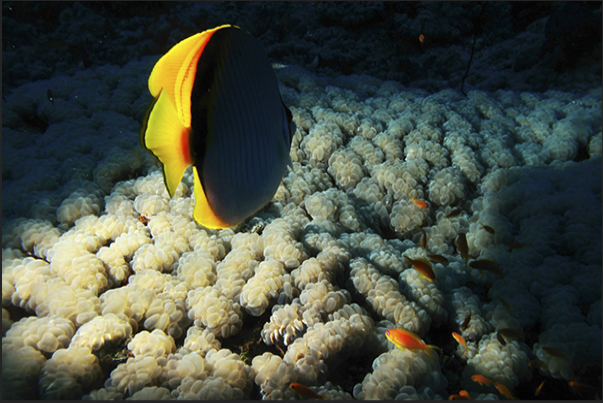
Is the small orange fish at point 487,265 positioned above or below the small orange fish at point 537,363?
above

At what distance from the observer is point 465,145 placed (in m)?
2.32

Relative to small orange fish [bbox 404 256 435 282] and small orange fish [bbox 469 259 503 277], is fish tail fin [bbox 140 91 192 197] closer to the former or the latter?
small orange fish [bbox 404 256 435 282]

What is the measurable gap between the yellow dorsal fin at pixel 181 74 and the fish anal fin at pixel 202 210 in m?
0.13

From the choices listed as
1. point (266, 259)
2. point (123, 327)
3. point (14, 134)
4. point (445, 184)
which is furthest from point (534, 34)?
point (14, 134)

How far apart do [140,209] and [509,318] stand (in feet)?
6.10

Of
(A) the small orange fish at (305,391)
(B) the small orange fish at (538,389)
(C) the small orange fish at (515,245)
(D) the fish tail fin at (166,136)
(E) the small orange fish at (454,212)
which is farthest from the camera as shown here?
(E) the small orange fish at (454,212)

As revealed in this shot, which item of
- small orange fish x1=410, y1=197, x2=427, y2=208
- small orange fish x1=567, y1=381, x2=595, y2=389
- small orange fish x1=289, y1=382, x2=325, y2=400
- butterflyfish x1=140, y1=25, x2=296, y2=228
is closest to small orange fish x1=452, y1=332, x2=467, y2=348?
small orange fish x1=567, y1=381, x2=595, y2=389

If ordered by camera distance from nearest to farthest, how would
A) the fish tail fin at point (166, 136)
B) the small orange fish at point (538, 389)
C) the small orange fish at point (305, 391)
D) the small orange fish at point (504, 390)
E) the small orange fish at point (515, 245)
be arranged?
1. the fish tail fin at point (166, 136)
2. the small orange fish at point (305, 391)
3. the small orange fish at point (504, 390)
4. the small orange fish at point (538, 389)
5. the small orange fish at point (515, 245)

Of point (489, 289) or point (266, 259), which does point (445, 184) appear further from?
point (266, 259)

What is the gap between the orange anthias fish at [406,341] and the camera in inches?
46.4

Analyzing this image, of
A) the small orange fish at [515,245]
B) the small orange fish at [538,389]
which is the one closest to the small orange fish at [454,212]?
the small orange fish at [515,245]

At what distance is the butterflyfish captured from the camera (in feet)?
2.01

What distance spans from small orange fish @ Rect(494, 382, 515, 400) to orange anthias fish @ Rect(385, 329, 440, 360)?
214 millimetres

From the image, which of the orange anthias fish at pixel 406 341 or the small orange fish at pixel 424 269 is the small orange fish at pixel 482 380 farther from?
the small orange fish at pixel 424 269
